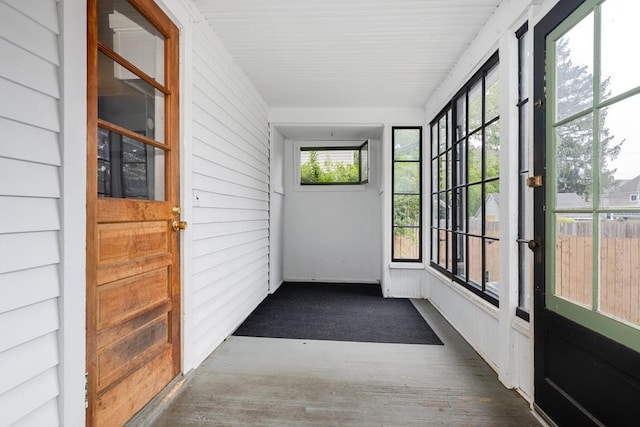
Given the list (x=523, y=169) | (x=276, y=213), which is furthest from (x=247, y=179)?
(x=523, y=169)

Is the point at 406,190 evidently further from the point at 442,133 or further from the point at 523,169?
the point at 523,169

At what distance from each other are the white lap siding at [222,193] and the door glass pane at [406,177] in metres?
1.85

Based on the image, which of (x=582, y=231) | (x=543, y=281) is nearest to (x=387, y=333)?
(x=543, y=281)

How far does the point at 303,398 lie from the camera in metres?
2.07

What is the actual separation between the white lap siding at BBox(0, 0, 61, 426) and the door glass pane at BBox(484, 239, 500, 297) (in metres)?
2.58

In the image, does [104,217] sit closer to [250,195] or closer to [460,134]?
[250,195]

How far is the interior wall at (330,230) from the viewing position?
5.73 metres

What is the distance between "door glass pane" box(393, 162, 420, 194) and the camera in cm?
466

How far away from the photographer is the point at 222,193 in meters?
2.91

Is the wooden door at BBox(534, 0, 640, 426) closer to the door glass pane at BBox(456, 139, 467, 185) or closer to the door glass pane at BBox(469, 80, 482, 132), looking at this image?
the door glass pane at BBox(469, 80, 482, 132)

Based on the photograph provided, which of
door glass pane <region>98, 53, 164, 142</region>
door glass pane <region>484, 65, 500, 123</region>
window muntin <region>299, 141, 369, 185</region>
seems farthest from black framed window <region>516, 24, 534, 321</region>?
window muntin <region>299, 141, 369, 185</region>

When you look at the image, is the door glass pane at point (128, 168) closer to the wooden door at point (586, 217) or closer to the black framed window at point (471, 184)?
the wooden door at point (586, 217)

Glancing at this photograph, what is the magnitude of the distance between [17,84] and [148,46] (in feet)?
3.16

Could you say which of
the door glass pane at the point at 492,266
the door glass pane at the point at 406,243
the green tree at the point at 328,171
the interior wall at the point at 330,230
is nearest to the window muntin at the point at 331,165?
the green tree at the point at 328,171
